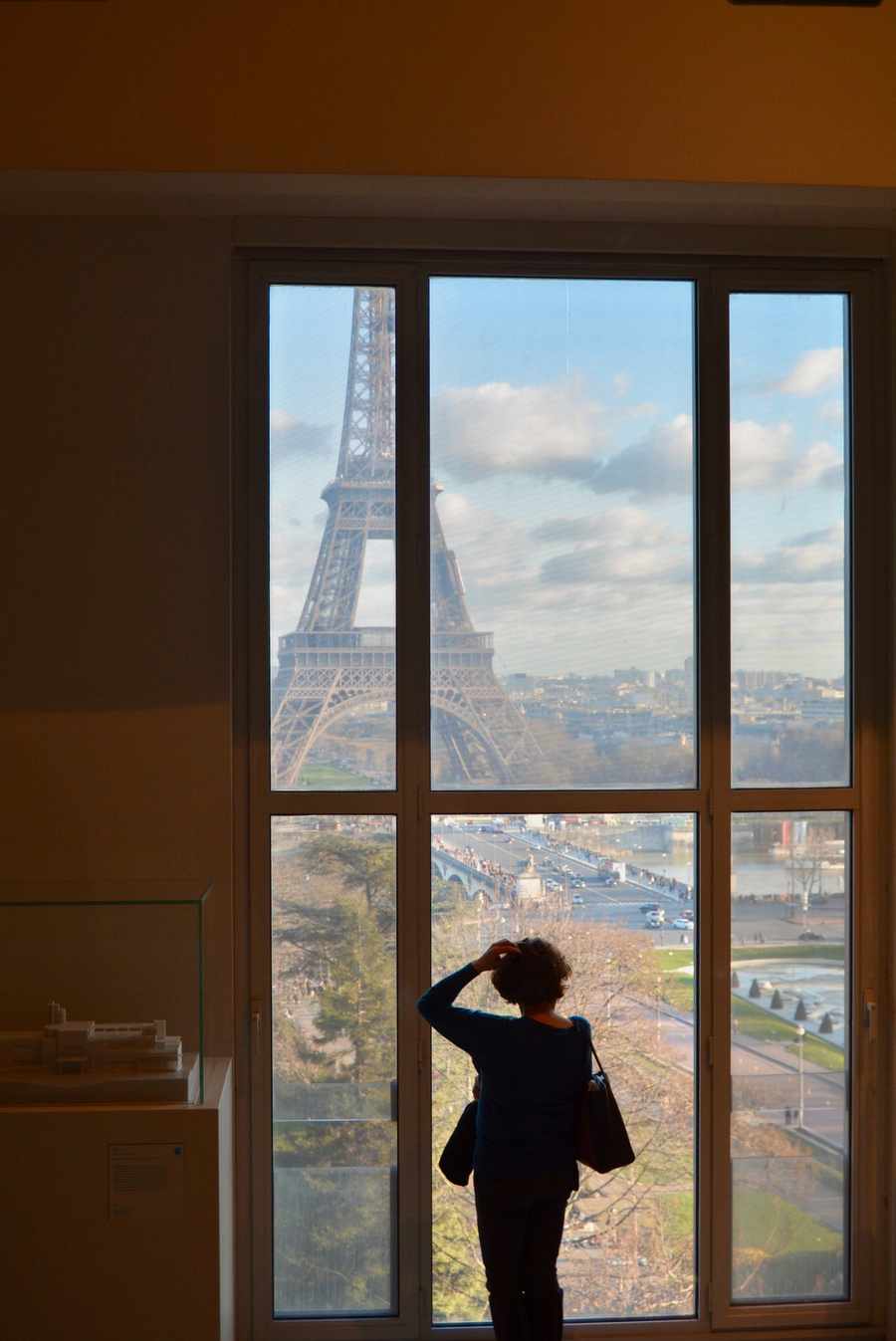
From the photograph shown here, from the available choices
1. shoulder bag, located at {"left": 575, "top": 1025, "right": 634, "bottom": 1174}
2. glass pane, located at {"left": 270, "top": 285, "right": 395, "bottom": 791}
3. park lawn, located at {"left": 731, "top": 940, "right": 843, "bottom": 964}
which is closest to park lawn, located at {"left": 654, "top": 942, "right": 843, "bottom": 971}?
park lawn, located at {"left": 731, "top": 940, "right": 843, "bottom": 964}

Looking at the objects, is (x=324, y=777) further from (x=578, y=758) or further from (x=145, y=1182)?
(x=145, y=1182)

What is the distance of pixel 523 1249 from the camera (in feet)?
9.79

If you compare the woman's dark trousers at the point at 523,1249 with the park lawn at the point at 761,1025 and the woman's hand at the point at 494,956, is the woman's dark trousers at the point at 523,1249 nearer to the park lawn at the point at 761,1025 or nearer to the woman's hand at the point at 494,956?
the woman's hand at the point at 494,956

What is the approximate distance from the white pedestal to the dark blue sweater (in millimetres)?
732

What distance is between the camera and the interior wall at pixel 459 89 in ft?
9.75

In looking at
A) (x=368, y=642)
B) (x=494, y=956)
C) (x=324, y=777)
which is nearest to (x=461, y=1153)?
(x=494, y=956)

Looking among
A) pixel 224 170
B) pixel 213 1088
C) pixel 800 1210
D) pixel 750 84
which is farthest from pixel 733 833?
pixel 224 170

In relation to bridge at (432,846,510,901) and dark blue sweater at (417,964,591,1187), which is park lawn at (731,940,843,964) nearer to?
bridge at (432,846,510,901)

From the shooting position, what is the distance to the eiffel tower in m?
3.64

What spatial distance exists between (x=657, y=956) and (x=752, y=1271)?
1.06 m

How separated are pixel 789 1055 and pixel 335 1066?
148 centimetres

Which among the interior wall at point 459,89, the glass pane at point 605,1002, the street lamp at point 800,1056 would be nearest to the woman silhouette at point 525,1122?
the glass pane at point 605,1002

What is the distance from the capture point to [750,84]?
308 centimetres

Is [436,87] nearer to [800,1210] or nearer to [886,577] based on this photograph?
[886,577]
